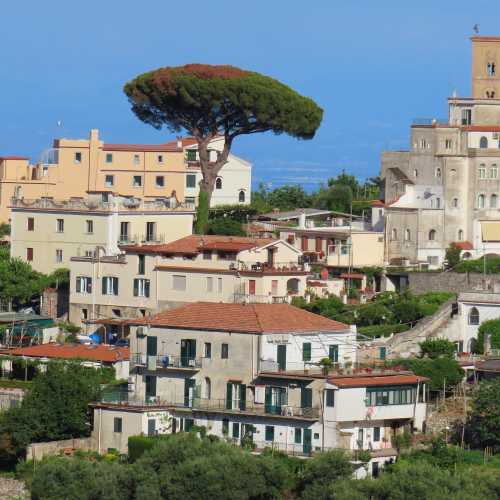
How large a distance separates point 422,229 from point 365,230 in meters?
2.13

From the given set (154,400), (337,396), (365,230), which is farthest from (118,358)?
(365,230)

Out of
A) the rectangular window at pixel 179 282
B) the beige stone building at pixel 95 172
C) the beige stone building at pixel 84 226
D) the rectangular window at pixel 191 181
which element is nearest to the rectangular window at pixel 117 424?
the rectangular window at pixel 179 282

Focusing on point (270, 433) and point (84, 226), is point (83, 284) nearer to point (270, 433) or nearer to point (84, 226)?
point (84, 226)

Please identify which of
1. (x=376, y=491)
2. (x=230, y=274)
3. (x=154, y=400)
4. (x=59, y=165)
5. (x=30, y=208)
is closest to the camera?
(x=376, y=491)

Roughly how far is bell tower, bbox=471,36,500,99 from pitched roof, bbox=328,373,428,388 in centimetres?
3217

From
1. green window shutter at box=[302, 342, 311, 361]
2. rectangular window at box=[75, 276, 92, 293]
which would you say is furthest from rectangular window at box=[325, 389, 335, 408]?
rectangular window at box=[75, 276, 92, 293]

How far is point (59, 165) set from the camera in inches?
3735

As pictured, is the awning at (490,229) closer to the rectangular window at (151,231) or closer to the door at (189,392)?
the rectangular window at (151,231)

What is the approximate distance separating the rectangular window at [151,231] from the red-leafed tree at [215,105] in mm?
4455

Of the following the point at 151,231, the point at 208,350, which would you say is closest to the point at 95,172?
the point at 151,231

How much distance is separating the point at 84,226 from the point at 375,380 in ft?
68.8

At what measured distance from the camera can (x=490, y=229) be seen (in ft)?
301

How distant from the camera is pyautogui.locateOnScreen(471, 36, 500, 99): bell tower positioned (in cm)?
9975

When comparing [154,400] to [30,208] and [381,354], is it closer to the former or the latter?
[381,354]
